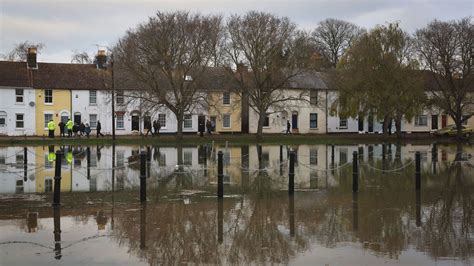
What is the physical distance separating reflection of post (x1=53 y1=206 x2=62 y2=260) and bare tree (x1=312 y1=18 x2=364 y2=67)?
71697 mm

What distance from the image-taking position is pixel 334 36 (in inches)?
3209

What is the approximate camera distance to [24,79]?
56219 millimetres

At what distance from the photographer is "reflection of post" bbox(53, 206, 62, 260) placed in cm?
860

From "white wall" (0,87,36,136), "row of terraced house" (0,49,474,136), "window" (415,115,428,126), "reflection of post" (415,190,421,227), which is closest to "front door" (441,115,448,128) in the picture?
"window" (415,115,428,126)

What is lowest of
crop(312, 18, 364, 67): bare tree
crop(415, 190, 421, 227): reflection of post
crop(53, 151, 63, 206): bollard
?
crop(415, 190, 421, 227): reflection of post

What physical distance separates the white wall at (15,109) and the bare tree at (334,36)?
41796mm

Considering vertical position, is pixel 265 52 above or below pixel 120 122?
above

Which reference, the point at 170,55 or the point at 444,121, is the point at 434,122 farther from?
the point at 170,55

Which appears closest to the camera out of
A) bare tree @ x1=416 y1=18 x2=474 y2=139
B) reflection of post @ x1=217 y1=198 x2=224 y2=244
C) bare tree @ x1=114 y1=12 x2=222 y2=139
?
reflection of post @ x1=217 y1=198 x2=224 y2=244

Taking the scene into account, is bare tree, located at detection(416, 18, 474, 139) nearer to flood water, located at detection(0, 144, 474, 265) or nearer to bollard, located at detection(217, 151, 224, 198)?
flood water, located at detection(0, 144, 474, 265)

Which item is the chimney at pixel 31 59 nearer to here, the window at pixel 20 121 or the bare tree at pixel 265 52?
the window at pixel 20 121

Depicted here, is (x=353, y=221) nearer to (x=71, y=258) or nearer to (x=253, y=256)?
(x=253, y=256)

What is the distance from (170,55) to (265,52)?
8.30 meters

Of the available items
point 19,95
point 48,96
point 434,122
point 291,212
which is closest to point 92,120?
point 48,96
